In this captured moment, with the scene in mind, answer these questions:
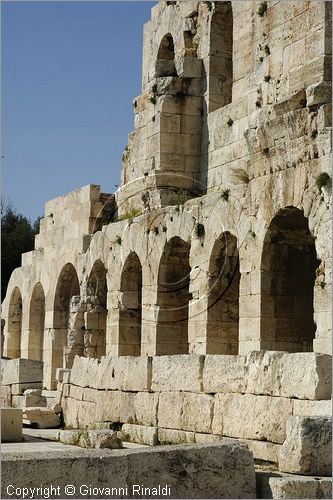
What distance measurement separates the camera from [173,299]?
21.7 metres

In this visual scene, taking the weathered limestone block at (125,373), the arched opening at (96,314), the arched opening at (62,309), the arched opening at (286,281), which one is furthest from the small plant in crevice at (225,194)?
the arched opening at (62,309)

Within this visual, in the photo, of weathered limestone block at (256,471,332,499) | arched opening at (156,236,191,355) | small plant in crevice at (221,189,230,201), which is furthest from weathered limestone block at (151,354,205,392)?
arched opening at (156,236,191,355)

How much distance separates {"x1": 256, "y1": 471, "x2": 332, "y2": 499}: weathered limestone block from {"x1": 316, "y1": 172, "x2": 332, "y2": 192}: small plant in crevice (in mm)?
6257

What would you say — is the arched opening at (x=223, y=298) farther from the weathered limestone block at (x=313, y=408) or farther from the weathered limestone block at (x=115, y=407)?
the weathered limestone block at (x=313, y=408)

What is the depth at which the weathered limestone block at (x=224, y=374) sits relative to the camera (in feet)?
40.3

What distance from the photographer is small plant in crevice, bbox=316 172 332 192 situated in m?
15.2

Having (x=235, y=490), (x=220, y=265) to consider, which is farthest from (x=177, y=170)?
(x=235, y=490)

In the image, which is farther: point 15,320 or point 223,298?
point 15,320

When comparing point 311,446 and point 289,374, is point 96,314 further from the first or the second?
point 311,446

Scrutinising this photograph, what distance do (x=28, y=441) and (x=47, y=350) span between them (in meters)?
13.2

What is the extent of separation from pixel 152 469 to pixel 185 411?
359 centimetres

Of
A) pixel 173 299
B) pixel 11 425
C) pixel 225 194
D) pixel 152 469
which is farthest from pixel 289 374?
pixel 173 299

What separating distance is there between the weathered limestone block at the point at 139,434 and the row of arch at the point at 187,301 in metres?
3.79

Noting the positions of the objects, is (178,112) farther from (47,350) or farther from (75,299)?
(47,350)
